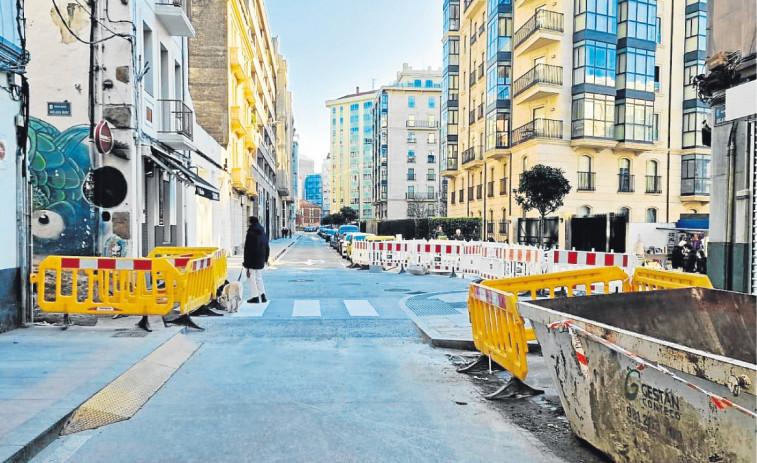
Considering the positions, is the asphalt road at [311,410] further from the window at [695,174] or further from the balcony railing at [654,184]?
the window at [695,174]

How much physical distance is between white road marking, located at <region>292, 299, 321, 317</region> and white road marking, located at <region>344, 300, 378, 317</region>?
2.12 feet

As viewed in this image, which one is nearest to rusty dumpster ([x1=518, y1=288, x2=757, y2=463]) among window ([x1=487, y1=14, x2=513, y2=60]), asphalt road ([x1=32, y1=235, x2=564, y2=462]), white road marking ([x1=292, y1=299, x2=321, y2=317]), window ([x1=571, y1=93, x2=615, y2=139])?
asphalt road ([x1=32, y1=235, x2=564, y2=462])

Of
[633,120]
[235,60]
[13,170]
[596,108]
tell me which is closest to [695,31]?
[633,120]

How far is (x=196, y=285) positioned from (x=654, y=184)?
37.6 meters

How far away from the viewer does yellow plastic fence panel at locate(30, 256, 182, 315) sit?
8789 millimetres

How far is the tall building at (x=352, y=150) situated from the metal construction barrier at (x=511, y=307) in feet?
384

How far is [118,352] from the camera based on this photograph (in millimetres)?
7094

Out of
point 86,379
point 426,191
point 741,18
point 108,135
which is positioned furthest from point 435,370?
point 426,191

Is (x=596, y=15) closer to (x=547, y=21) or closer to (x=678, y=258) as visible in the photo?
(x=547, y=21)

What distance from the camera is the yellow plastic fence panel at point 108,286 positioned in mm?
8789

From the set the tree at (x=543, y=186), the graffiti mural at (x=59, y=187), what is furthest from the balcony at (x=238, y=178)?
the graffiti mural at (x=59, y=187)

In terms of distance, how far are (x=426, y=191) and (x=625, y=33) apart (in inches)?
2215

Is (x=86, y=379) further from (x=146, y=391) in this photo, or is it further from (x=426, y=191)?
(x=426, y=191)

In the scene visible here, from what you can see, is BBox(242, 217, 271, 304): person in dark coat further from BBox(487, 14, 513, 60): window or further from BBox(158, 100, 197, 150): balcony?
BBox(487, 14, 513, 60): window
